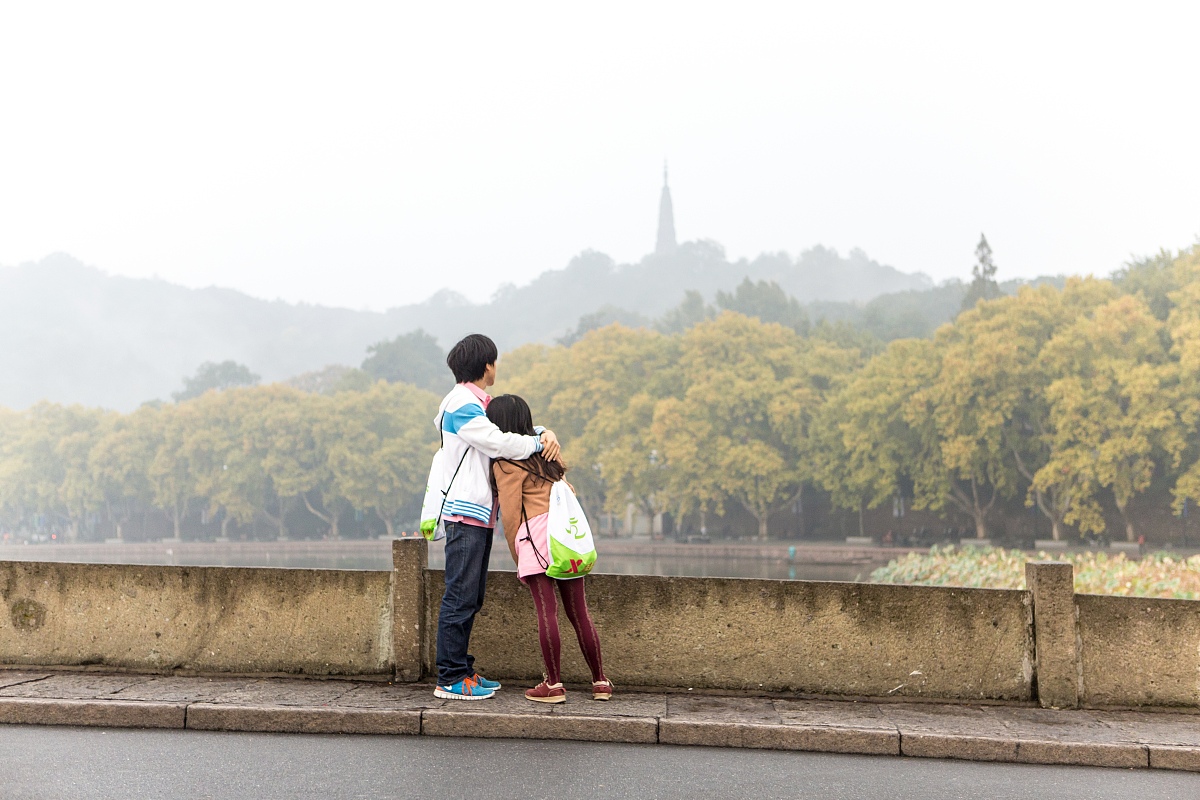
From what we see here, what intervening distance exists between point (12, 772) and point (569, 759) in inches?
106

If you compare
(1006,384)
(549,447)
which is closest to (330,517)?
(1006,384)

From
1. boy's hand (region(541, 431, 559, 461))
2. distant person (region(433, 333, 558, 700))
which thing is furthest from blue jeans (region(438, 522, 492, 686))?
boy's hand (region(541, 431, 559, 461))

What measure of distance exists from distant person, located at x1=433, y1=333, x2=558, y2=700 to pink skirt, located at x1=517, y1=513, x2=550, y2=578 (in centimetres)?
22

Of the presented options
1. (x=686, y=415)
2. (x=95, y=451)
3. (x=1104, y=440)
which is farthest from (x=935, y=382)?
(x=95, y=451)

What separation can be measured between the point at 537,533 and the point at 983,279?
94.7m

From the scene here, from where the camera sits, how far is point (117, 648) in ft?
24.8

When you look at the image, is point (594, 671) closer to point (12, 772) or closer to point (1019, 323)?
point (12, 772)

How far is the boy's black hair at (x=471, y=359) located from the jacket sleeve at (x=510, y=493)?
56 cm

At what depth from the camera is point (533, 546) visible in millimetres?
6344

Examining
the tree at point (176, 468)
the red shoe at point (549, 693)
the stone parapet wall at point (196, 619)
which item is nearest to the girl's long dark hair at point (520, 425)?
the red shoe at point (549, 693)

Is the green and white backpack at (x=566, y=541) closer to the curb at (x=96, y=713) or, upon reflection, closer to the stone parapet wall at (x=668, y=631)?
the stone parapet wall at (x=668, y=631)

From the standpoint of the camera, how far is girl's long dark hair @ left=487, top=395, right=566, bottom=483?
642 cm

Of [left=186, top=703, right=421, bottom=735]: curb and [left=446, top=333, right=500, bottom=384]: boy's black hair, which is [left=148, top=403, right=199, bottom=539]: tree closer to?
[left=186, top=703, right=421, bottom=735]: curb

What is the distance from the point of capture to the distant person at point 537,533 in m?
6.36
